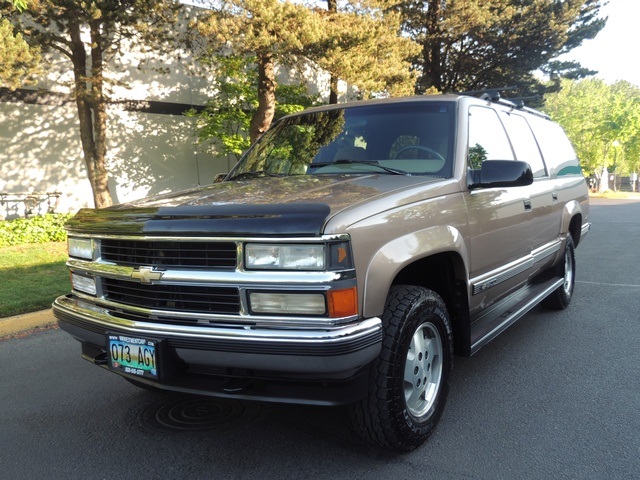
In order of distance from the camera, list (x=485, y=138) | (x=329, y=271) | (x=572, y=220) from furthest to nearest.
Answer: (x=572, y=220), (x=485, y=138), (x=329, y=271)

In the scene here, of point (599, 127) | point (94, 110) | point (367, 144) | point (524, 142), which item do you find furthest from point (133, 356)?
point (599, 127)

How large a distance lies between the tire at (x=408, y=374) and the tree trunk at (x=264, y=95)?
10.2 metres

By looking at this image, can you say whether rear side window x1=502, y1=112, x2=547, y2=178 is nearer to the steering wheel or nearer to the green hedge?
the steering wheel

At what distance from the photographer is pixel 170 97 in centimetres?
1532

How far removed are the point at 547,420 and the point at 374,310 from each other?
5.01ft

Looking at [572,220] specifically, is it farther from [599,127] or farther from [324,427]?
[599,127]

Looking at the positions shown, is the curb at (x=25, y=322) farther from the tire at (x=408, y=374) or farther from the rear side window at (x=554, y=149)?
the rear side window at (x=554, y=149)

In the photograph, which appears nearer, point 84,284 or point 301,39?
point 84,284

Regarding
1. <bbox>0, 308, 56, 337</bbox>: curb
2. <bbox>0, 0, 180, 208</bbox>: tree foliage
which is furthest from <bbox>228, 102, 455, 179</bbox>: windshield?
<bbox>0, 0, 180, 208</bbox>: tree foliage

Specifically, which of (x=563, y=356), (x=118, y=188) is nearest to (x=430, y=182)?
(x=563, y=356)

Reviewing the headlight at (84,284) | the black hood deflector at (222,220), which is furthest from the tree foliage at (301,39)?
the black hood deflector at (222,220)

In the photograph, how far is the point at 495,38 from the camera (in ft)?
69.6

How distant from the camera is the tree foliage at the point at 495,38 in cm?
2048

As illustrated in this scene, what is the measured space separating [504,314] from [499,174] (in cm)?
118
